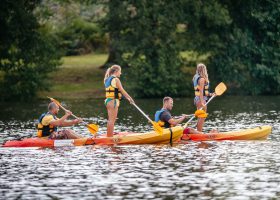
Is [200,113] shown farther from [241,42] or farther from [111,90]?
[241,42]

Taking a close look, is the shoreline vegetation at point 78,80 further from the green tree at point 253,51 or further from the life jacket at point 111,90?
the life jacket at point 111,90

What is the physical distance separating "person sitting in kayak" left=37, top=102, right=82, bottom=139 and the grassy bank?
22816mm

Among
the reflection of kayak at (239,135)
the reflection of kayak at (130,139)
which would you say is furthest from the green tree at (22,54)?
the reflection of kayak at (130,139)

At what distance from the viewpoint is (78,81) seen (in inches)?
2165

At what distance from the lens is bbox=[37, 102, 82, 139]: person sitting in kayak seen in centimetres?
2771

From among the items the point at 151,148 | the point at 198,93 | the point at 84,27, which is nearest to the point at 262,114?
the point at 198,93

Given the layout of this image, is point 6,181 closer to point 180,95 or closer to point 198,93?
point 198,93

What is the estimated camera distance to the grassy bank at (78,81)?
2057 inches

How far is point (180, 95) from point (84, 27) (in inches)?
666

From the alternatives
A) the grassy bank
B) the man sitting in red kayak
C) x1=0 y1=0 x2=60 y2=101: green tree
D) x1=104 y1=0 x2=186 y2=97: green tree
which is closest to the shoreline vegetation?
the grassy bank

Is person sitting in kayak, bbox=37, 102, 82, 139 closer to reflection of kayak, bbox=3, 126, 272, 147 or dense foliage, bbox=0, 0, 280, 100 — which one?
reflection of kayak, bbox=3, 126, 272, 147

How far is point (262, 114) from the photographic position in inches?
1517

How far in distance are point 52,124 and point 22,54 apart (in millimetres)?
23951

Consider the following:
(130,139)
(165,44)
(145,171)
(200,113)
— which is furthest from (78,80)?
(145,171)
